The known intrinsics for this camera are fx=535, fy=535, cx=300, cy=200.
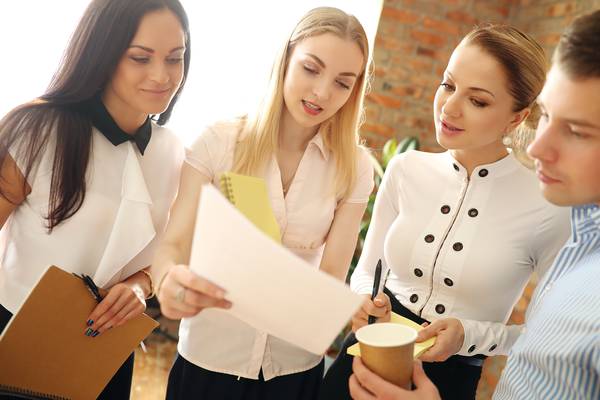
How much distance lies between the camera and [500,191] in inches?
57.3

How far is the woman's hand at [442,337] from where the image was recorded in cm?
123

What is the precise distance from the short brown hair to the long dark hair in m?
1.02

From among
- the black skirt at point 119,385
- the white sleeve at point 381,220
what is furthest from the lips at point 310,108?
the black skirt at point 119,385

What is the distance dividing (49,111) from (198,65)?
2.11 meters

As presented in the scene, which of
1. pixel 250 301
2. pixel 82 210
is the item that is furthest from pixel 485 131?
pixel 82 210

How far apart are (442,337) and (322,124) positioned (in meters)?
0.70

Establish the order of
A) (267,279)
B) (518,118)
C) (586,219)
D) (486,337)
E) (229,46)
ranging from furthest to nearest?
(229,46) → (518,118) → (486,337) → (586,219) → (267,279)

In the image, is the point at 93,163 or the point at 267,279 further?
the point at 93,163

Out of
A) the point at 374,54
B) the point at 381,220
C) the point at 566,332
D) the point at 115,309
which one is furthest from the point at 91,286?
the point at 374,54

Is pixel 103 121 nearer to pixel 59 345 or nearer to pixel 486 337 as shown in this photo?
pixel 59 345

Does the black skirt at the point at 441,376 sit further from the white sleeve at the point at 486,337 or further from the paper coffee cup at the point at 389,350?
the paper coffee cup at the point at 389,350

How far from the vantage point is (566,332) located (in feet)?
2.99

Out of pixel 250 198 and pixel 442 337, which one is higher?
pixel 250 198

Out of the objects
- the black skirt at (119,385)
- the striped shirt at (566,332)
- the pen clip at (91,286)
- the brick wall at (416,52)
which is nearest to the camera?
the striped shirt at (566,332)
